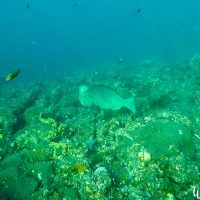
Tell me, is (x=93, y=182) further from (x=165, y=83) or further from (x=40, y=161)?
(x=165, y=83)

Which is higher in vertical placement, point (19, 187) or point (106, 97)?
point (106, 97)

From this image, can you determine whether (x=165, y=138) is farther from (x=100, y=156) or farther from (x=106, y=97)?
(x=106, y=97)

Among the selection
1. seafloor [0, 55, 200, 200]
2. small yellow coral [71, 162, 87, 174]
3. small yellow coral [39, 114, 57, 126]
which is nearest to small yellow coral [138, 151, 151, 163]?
seafloor [0, 55, 200, 200]

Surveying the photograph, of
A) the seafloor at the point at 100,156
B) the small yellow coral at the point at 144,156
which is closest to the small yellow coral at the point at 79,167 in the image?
the seafloor at the point at 100,156

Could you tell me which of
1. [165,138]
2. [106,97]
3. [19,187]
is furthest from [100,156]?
[19,187]

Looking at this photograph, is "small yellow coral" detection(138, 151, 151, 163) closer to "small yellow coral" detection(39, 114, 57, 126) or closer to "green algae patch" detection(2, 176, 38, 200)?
"green algae patch" detection(2, 176, 38, 200)

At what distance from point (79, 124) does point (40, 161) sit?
2177 mm

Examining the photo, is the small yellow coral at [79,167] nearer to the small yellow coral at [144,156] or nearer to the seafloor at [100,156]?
the seafloor at [100,156]

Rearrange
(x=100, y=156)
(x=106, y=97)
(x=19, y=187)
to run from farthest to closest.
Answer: (x=106, y=97)
(x=100, y=156)
(x=19, y=187)

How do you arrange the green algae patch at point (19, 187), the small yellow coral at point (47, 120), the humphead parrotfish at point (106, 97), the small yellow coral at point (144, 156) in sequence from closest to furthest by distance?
the green algae patch at point (19, 187), the small yellow coral at point (144, 156), the humphead parrotfish at point (106, 97), the small yellow coral at point (47, 120)

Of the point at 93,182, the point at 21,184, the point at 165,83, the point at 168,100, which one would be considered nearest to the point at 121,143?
the point at 93,182

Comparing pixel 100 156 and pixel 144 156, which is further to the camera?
pixel 100 156

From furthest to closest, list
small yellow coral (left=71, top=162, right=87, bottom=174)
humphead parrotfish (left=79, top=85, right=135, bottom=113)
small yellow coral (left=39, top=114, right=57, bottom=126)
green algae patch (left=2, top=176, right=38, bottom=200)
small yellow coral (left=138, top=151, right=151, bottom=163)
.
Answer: small yellow coral (left=39, top=114, right=57, bottom=126) < humphead parrotfish (left=79, top=85, right=135, bottom=113) < small yellow coral (left=138, top=151, right=151, bottom=163) < small yellow coral (left=71, top=162, right=87, bottom=174) < green algae patch (left=2, top=176, right=38, bottom=200)

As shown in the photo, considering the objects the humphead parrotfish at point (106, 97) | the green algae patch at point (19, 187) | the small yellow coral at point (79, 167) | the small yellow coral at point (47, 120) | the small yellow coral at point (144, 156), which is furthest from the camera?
the small yellow coral at point (47, 120)
